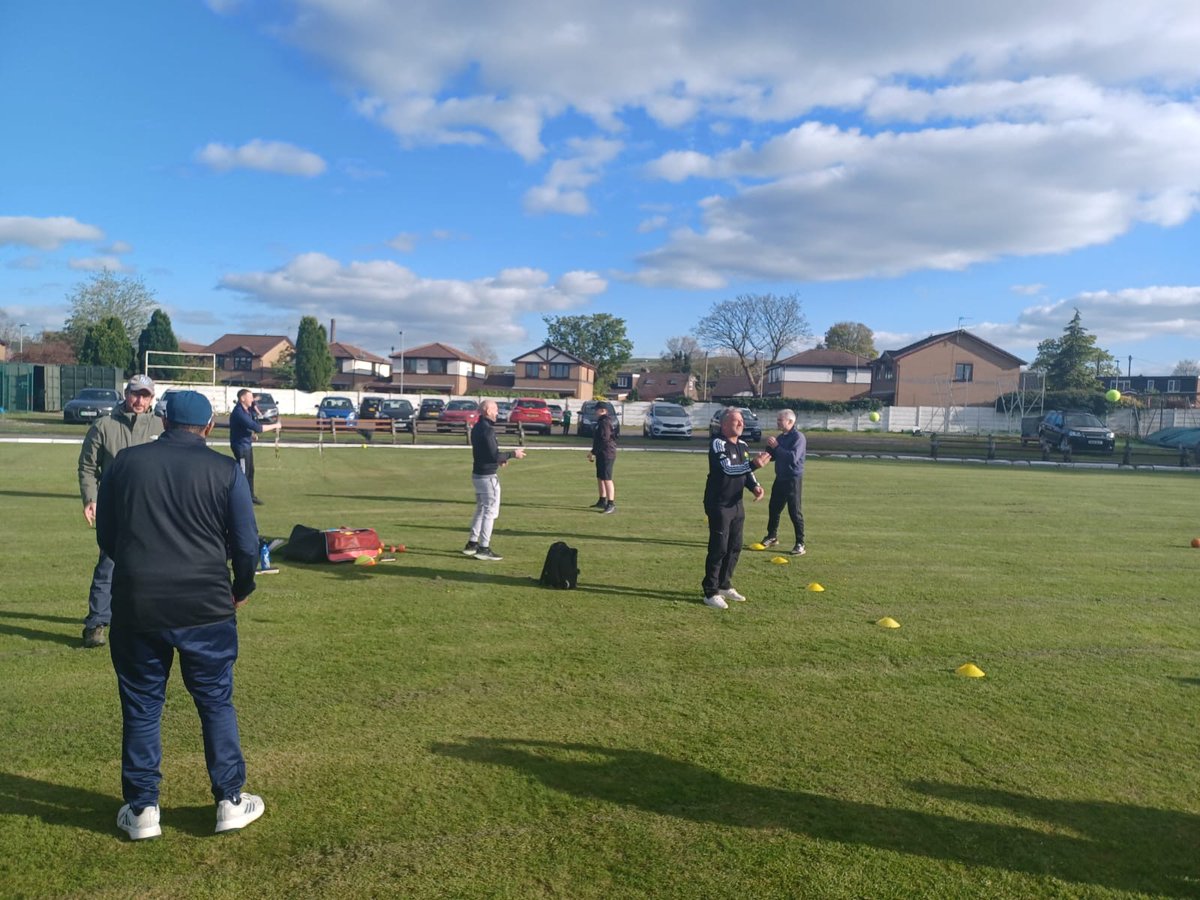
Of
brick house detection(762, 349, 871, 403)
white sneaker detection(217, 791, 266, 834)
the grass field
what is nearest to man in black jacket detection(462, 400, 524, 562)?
the grass field

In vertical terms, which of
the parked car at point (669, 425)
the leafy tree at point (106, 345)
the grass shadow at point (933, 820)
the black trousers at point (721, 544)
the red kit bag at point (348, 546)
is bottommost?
the grass shadow at point (933, 820)

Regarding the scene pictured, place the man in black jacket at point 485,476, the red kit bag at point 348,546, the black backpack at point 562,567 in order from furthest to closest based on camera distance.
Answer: the man in black jacket at point 485,476, the red kit bag at point 348,546, the black backpack at point 562,567

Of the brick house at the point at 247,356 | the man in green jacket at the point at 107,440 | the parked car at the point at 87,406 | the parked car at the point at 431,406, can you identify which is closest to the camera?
the man in green jacket at the point at 107,440

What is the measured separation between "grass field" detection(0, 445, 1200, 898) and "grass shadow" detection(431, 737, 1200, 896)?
17 millimetres

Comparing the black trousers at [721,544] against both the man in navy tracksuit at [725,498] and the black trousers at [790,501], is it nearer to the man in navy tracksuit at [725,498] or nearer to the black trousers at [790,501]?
the man in navy tracksuit at [725,498]

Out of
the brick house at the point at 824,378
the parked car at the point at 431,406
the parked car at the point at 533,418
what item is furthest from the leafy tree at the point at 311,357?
the brick house at the point at 824,378

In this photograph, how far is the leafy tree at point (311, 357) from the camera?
74625mm

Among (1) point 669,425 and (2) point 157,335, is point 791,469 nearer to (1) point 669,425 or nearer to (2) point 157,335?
(1) point 669,425

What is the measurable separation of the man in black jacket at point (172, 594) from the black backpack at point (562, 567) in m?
4.89

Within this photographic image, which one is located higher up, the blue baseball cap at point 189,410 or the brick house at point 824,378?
the brick house at point 824,378

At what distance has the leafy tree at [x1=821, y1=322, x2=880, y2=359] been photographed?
118 meters

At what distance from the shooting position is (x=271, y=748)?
467 centimetres

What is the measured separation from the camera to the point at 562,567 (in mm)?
8617

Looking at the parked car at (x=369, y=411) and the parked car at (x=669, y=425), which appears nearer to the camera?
the parked car at (x=669, y=425)
